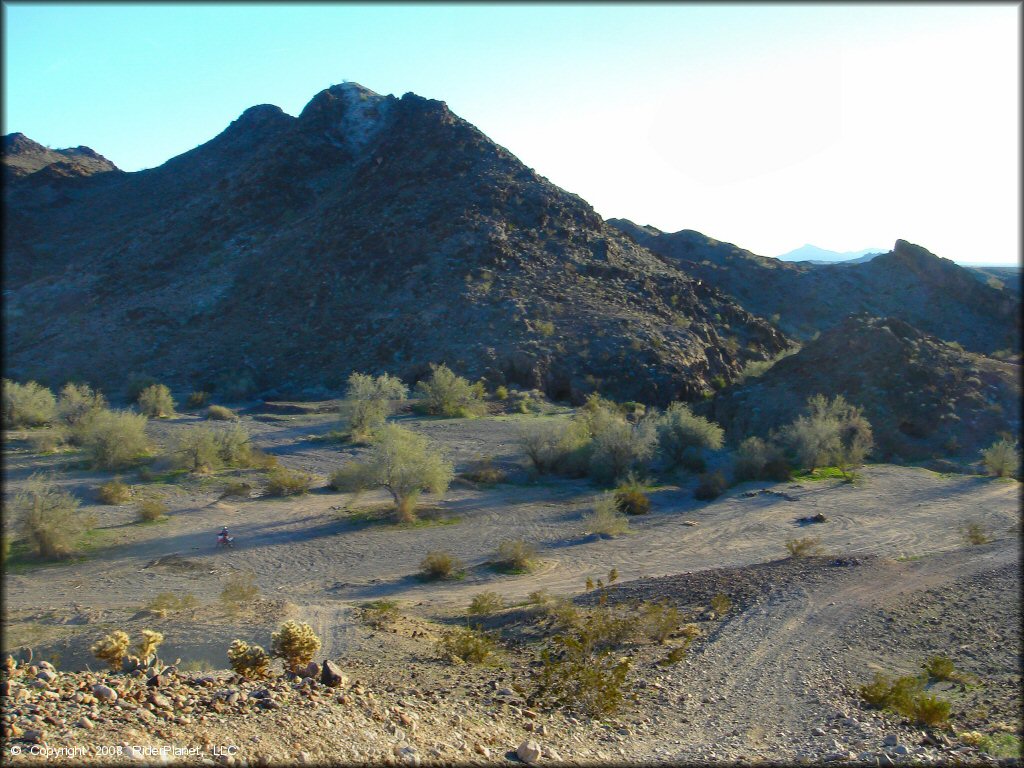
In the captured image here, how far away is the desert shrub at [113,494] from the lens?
68.3ft

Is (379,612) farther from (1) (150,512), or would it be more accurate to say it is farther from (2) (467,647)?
(1) (150,512)

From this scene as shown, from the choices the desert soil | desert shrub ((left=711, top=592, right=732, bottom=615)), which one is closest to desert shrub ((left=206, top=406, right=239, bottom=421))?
the desert soil

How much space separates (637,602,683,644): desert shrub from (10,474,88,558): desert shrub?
12.0m

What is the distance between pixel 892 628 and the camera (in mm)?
11430

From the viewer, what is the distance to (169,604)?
13.1 m

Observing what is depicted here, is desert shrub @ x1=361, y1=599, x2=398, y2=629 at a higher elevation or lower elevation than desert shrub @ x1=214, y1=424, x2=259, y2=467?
lower

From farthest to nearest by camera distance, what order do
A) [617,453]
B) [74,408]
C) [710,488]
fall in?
[74,408] < [617,453] < [710,488]

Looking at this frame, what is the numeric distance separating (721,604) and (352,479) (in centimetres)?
1215

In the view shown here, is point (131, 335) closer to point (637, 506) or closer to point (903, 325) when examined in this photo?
point (637, 506)

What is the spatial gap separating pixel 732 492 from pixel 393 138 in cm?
4796

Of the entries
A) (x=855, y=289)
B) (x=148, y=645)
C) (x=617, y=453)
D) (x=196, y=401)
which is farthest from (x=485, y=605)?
(x=855, y=289)

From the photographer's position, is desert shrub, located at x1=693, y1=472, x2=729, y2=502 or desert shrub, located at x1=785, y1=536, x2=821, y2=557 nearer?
desert shrub, located at x1=785, y1=536, x2=821, y2=557

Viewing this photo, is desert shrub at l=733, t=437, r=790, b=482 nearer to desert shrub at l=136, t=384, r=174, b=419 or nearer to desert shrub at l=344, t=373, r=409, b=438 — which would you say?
desert shrub at l=344, t=373, r=409, b=438

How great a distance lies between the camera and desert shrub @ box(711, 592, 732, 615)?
12.4 metres
